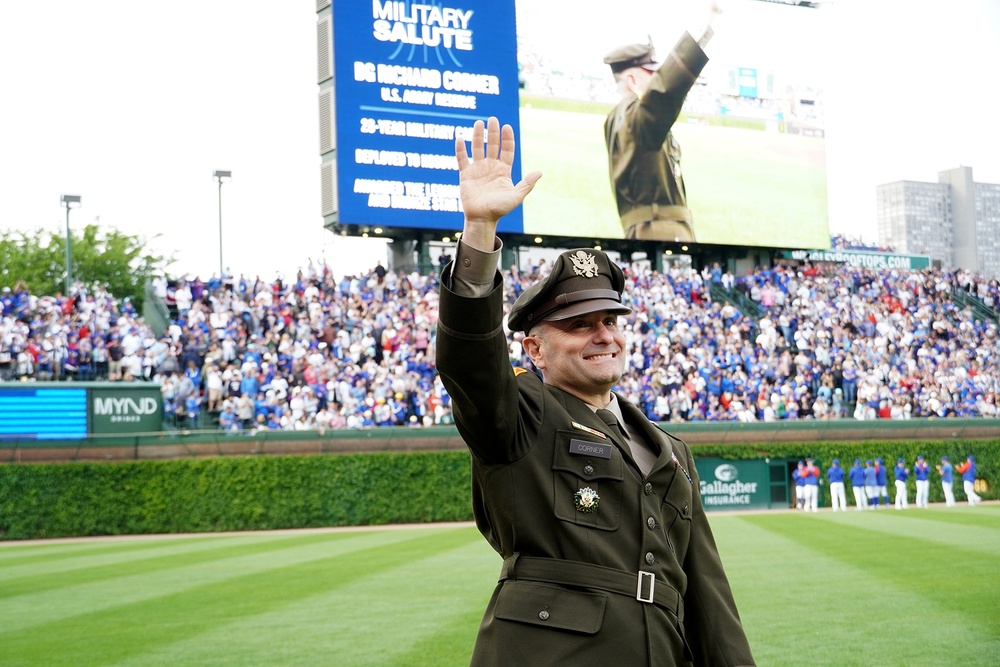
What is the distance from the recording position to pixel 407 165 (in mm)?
32125

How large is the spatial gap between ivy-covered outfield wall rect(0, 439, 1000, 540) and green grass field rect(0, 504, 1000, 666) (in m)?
4.62

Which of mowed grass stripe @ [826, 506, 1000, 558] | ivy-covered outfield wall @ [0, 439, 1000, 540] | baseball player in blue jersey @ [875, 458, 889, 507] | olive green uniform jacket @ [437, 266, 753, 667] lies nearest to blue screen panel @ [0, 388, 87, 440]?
ivy-covered outfield wall @ [0, 439, 1000, 540]

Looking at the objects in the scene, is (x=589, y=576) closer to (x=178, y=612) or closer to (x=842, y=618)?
(x=842, y=618)

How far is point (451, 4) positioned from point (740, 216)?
40.3 feet

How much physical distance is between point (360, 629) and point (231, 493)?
16.2 m

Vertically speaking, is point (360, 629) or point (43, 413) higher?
point (43, 413)

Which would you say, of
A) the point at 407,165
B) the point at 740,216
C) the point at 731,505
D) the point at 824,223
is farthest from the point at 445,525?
the point at 824,223

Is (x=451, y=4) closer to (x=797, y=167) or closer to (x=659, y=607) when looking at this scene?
(x=797, y=167)

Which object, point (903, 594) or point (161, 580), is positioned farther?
point (161, 580)

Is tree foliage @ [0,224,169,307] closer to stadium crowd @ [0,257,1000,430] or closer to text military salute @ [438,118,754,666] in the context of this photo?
stadium crowd @ [0,257,1000,430]

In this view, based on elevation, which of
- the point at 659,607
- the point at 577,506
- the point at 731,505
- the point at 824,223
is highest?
the point at 824,223

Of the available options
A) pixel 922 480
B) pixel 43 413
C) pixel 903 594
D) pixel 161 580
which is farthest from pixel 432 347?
pixel 903 594

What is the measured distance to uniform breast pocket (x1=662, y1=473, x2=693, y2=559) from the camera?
3516mm

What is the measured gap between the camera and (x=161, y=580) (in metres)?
15.0
